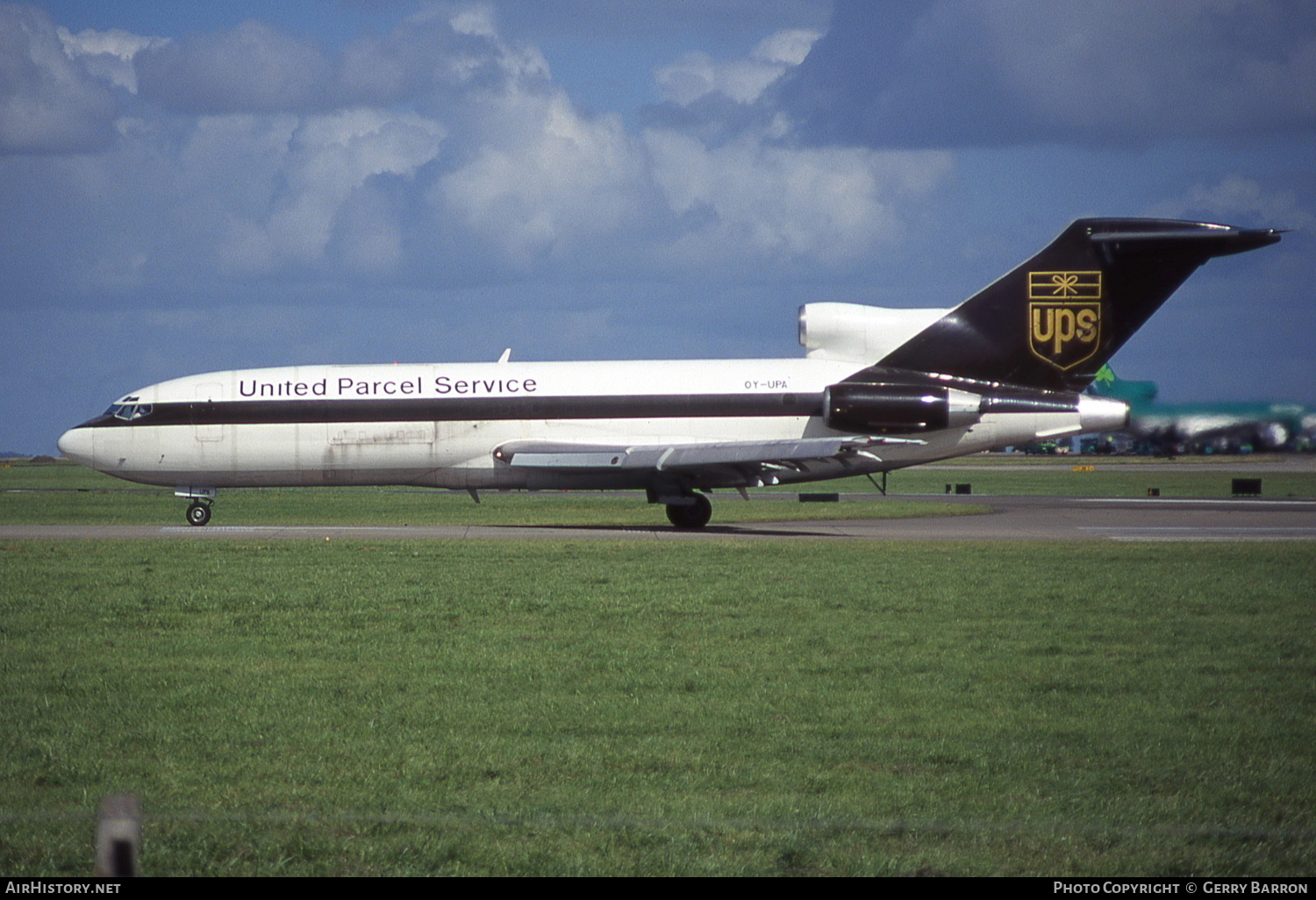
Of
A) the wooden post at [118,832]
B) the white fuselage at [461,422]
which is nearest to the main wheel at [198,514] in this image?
the white fuselage at [461,422]

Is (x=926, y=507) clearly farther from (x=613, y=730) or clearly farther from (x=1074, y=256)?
(x=613, y=730)

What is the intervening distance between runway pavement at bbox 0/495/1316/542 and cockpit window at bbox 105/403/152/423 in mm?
2562

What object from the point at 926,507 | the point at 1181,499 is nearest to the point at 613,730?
the point at 926,507

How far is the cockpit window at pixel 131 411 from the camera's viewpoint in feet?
95.8

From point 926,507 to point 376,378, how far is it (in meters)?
15.9

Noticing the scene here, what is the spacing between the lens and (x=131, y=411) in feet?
96.1

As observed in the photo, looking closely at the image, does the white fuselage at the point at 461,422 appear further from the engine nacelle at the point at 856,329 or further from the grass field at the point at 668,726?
the grass field at the point at 668,726

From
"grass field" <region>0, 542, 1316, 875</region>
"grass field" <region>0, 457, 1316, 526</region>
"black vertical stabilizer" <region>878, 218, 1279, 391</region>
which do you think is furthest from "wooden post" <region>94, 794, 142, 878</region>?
"grass field" <region>0, 457, 1316, 526</region>

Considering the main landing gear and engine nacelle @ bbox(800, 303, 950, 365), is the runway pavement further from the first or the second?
engine nacelle @ bbox(800, 303, 950, 365)

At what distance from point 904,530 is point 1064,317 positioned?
5920mm

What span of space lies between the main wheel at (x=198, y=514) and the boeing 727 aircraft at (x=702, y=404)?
0.07 meters

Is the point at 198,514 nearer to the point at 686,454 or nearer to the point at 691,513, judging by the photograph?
the point at 691,513

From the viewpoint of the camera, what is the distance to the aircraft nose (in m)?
29.3

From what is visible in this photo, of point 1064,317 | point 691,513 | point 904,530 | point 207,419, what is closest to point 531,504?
point 691,513
